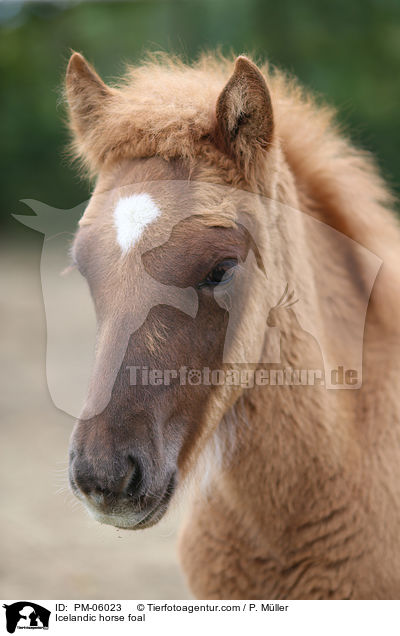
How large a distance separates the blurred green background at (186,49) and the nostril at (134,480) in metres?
4.32

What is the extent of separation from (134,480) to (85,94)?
1.39m

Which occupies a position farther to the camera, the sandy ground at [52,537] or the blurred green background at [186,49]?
the blurred green background at [186,49]

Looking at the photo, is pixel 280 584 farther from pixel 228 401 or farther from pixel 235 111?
pixel 235 111

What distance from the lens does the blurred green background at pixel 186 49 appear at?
6.62 metres

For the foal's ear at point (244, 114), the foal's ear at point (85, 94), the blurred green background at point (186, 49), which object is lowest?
the foal's ear at point (244, 114)

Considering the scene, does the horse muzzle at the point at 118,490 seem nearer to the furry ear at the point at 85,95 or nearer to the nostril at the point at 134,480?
the nostril at the point at 134,480

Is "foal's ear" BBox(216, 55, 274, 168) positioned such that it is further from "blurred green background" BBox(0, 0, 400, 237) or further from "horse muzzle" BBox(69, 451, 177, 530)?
"blurred green background" BBox(0, 0, 400, 237)

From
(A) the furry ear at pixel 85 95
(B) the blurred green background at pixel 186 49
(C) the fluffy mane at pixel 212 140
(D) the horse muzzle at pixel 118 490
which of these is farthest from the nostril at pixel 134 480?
(B) the blurred green background at pixel 186 49

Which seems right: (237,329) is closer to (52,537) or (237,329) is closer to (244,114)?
(244,114)

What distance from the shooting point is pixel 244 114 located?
193 cm

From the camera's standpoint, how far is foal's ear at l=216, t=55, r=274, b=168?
1857 mm

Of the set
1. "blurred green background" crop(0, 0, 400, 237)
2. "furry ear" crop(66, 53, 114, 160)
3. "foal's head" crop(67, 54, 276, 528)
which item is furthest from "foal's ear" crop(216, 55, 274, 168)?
"blurred green background" crop(0, 0, 400, 237)
